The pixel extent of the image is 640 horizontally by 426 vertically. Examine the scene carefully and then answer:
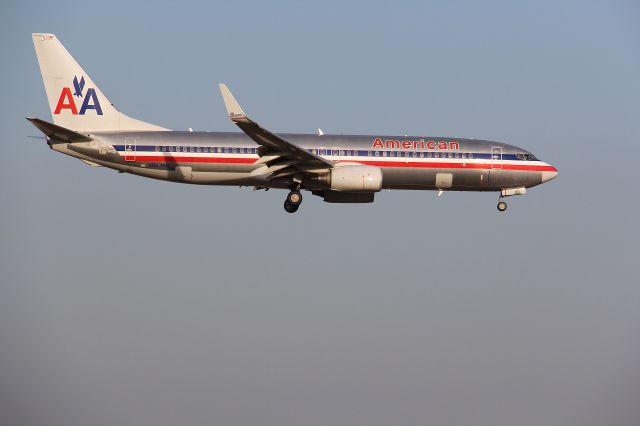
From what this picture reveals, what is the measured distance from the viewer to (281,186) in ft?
182

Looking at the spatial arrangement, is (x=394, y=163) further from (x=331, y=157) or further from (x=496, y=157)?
(x=496, y=157)

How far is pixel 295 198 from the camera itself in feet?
180

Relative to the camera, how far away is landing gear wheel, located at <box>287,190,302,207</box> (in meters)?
54.8

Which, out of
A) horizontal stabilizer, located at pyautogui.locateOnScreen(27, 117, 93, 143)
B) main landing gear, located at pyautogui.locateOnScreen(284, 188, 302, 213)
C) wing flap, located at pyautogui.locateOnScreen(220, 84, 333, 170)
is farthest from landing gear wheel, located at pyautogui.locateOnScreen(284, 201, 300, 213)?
horizontal stabilizer, located at pyautogui.locateOnScreen(27, 117, 93, 143)

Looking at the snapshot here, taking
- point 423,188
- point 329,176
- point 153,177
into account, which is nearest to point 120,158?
point 153,177

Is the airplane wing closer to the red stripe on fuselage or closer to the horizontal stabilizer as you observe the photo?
the red stripe on fuselage

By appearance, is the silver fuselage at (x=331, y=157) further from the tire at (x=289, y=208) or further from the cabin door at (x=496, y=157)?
the tire at (x=289, y=208)

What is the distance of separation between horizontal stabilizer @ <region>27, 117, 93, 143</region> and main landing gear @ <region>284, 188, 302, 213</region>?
10.5 meters

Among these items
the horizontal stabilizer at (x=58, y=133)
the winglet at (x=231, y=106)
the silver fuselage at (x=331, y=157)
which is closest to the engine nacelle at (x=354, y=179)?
the silver fuselage at (x=331, y=157)

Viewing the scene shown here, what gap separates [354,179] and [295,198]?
3524 millimetres

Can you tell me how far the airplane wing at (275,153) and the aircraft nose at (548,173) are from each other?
1305 centimetres

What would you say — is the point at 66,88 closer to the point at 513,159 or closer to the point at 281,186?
the point at 281,186

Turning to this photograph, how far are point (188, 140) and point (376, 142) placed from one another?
32.4 ft

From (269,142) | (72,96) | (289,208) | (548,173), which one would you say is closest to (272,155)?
(269,142)
